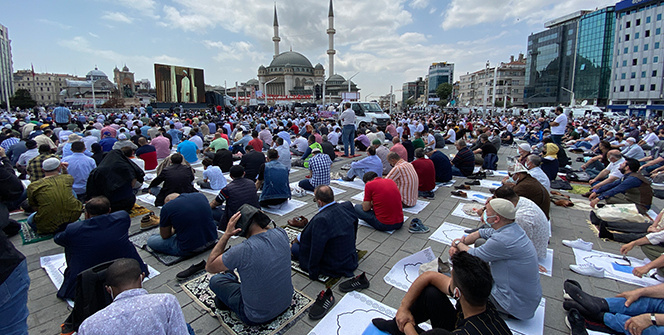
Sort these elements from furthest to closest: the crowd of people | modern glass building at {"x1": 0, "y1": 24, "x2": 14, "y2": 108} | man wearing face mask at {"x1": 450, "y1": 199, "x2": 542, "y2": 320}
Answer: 1. modern glass building at {"x1": 0, "y1": 24, "x2": 14, "y2": 108}
2. man wearing face mask at {"x1": 450, "y1": 199, "x2": 542, "y2": 320}
3. the crowd of people

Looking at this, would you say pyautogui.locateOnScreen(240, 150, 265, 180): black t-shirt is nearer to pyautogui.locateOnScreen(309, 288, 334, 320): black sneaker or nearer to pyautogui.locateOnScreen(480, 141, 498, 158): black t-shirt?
pyautogui.locateOnScreen(309, 288, 334, 320): black sneaker

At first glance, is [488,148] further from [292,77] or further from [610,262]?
[292,77]

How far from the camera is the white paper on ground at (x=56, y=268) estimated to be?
12.3 feet

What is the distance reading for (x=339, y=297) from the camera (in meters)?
3.46

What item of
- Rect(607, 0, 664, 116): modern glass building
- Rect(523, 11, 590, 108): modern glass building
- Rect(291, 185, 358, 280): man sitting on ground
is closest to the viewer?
Rect(291, 185, 358, 280): man sitting on ground

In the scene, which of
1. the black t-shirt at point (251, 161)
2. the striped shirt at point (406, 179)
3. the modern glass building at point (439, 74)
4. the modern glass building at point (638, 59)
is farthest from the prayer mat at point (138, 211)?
the modern glass building at point (439, 74)

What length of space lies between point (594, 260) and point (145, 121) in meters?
A: 21.1

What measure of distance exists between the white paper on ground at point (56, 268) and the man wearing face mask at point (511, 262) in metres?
3.93

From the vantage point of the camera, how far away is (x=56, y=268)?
4004 mm

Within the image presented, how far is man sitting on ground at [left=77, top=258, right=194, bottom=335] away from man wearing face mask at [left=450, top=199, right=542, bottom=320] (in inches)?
101

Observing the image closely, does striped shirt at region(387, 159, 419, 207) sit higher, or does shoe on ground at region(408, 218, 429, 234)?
striped shirt at region(387, 159, 419, 207)

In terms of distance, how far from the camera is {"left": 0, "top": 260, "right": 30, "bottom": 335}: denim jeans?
2.24 m

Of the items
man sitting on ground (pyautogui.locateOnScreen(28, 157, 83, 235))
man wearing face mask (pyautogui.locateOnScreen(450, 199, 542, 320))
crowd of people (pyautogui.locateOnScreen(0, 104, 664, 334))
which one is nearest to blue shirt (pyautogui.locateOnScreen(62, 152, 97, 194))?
crowd of people (pyautogui.locateOnScreen(0, 104, 664, 334))

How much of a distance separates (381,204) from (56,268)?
4622 mm
